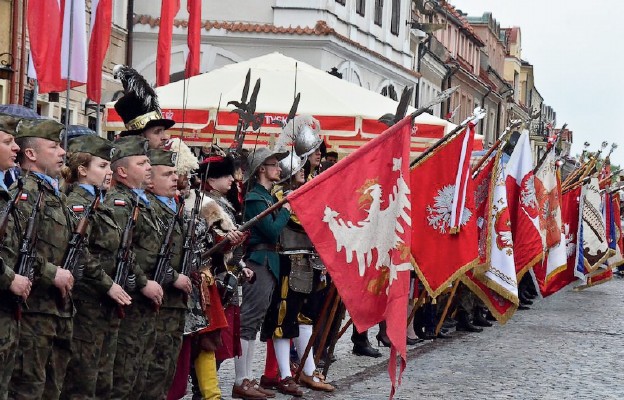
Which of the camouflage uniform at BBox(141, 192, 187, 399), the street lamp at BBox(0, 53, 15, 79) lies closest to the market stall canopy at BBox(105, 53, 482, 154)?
the street lamp at BBox(0, 53, 15, 79)

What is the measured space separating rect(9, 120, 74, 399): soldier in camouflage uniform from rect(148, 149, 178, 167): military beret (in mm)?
1416

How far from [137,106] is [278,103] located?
5.39 meters

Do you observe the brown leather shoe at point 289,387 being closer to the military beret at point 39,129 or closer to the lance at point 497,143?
the military beret at point 39,129

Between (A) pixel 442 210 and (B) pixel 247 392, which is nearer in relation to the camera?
(B) pixel 247 392

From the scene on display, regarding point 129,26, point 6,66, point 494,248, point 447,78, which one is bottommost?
point 494,248

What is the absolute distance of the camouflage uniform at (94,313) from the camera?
687 cm

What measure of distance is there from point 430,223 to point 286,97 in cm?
322

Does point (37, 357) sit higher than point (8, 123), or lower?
lower

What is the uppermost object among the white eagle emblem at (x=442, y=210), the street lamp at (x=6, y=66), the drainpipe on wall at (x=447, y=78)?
the drainpipe on wall at (x=447, y=78)

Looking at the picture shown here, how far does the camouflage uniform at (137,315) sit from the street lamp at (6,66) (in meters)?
12.3

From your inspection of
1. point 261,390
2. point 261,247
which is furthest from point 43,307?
point 261,247

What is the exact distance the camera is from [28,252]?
6086 mm

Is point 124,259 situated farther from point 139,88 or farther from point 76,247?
point 139,88

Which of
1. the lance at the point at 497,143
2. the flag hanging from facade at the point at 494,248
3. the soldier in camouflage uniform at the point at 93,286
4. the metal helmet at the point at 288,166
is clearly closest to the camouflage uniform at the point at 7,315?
the soldier in camouflage uniform at the point at 93,286
